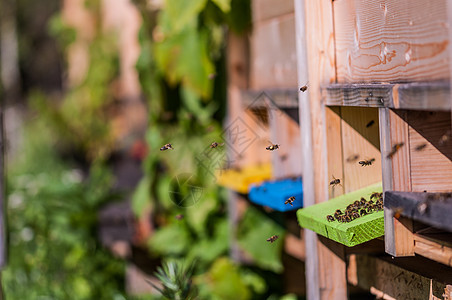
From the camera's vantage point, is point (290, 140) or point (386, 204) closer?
point (386, 204)

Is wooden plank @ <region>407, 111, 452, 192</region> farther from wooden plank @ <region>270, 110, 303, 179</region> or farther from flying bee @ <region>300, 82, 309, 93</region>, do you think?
wooden plank @ <region>270, 110, 303, 179</region>

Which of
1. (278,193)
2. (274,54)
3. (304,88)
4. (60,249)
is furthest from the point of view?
(60,249)

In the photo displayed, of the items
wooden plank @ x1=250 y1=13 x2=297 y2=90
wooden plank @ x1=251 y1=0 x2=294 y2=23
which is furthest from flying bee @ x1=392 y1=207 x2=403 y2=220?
wooden plank @ x1=251 y1=0 x2=294 y2=23

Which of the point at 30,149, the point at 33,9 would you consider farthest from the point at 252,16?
the point at 33,9

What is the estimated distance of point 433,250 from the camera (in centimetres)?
169

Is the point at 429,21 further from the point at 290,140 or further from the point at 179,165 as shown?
the point at 179,165

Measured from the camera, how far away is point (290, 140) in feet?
10.2

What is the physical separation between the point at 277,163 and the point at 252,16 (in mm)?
844

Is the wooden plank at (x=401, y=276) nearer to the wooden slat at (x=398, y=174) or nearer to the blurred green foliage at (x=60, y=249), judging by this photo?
the wooden slat at (x=398, y=174)

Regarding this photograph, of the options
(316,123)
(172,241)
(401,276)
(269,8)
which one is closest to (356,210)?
(401,276)

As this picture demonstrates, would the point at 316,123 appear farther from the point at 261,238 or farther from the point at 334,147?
the point at 261,238

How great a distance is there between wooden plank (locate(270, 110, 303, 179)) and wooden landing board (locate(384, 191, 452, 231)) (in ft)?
4.57

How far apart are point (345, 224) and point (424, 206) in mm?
377

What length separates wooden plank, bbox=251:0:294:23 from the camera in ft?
9.57
